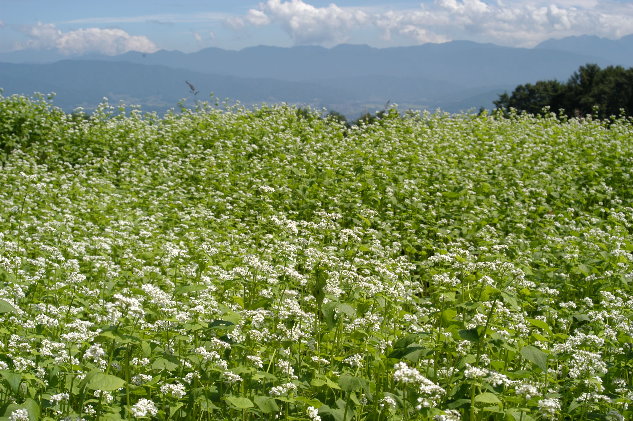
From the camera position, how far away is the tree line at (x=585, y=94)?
40375 mm

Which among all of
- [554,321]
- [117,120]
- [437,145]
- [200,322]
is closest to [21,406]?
[200,322]

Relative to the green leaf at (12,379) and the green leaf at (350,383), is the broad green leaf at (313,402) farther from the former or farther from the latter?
the green leaf at (12,379)

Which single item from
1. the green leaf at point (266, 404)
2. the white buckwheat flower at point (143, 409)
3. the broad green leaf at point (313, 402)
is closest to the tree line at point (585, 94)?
the broad green leaf at point (313, 402)

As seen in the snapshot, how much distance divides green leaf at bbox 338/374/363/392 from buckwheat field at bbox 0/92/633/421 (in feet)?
0.06

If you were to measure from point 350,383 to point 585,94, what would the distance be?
48852mm

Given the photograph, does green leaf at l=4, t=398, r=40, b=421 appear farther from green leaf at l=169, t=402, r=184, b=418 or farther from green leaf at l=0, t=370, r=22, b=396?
green leaf at l=169, t=402, r=184, b=418

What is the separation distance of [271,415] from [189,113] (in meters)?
16.8

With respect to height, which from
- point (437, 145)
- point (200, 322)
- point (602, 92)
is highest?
point (602, 92)

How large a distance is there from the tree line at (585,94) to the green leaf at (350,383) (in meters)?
40.4

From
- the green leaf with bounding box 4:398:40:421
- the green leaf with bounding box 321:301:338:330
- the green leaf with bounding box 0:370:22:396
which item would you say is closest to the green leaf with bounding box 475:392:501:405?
the green leaf with bounding box 321:301:338:330

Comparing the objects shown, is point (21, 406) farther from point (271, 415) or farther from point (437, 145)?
point (437, 145)

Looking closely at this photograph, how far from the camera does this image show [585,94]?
4253cm

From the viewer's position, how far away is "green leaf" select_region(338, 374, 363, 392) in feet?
10.1

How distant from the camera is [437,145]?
1419cm
